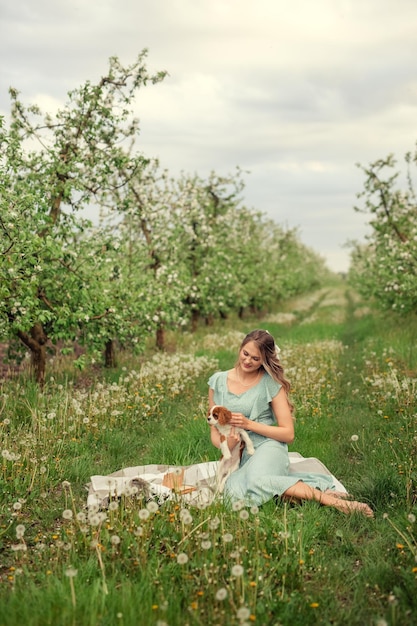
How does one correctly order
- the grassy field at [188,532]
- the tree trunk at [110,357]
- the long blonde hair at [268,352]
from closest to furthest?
1. the grassy field at [188,532]
2. the long blonde hair at [268,352]
3. the tree trunk at [110,357]

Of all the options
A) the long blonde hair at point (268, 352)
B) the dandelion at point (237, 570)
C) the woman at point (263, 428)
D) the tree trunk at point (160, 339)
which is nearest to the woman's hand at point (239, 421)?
the woman at point (263, 428)

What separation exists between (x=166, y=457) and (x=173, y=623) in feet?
12.0

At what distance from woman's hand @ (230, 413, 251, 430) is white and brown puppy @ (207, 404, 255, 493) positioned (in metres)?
0.04

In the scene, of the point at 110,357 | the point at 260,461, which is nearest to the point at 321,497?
the point at 260,461

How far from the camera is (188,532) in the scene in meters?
4.40

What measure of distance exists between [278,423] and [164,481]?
128 cm

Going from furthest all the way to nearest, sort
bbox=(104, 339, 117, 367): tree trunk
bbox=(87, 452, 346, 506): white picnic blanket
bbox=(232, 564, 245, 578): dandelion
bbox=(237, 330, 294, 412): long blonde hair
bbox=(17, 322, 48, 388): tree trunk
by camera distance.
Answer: bbox=(104, 339, 117, 367): tree trunk, bbox=(17, 322, 48, 388): tree trunk, bbox=(237, 330, 294, 412): long blonde hair, bbox=(87, 452, 346, 506): white picnic blanket, bbox=(232, 564, 245, 578): dandelion

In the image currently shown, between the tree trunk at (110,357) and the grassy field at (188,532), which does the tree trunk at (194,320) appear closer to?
the tree trunk at (110,357)

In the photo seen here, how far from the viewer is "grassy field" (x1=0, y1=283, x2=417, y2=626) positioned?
3.52m

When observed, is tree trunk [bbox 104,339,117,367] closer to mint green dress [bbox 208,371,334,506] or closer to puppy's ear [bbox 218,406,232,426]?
mint green dress [bbox 208,371,334,506]

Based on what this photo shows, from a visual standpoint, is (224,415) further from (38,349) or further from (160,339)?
(160,339)

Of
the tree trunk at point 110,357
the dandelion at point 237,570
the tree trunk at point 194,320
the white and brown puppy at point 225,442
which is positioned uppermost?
the tree trunk at point 194,320

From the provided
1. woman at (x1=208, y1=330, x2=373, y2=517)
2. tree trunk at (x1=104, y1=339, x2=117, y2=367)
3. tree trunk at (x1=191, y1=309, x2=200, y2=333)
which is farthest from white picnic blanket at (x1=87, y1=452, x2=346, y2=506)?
tree trunk at (x1=191, y1=309, x2=200, y2=333)

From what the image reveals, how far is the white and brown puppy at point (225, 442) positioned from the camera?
5586 millimetres
